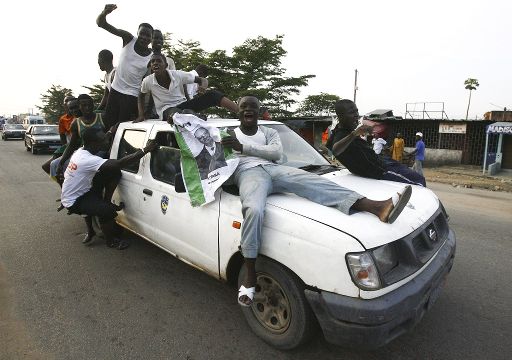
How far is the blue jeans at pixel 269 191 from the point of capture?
2.47 metres

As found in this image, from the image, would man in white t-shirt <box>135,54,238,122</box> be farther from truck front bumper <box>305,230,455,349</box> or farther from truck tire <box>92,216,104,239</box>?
truck front bumper <box>305,230,455,349</box>

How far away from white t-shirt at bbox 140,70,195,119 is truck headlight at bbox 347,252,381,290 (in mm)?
3340

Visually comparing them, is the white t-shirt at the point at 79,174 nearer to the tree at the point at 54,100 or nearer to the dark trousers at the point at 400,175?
the dark trousers at the point at 400,175

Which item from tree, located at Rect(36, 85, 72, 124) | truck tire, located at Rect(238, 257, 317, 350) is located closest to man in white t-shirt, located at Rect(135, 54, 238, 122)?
truck tire, located at Rect(238, 257, 317, 350)

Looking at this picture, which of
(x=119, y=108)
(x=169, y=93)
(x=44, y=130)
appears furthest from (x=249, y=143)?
(x=44, y=130)

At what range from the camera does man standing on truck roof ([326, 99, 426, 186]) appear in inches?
137

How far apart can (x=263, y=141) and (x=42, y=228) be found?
13.6 feet

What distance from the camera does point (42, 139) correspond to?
17.9m

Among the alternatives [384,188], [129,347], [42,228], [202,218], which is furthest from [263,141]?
[42,228]

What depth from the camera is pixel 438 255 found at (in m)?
2.73

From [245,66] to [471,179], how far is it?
652 inches

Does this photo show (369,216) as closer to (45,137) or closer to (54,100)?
(45,137)

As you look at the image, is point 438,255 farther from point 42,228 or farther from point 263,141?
point 42,228

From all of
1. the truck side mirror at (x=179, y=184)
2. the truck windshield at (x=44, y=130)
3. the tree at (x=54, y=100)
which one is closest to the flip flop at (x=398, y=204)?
the truck side mirror at (x=179, y=184)
